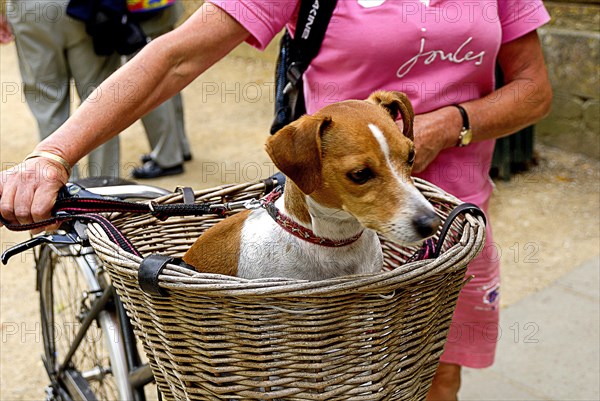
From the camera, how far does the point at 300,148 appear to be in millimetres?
1457

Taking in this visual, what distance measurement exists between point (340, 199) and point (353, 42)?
2.12 ft

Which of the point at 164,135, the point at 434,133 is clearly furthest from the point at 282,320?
the point at 164,135

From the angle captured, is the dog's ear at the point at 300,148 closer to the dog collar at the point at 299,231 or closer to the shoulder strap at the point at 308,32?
the dog collar at the point at 299,231

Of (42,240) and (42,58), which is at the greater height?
(42,240)

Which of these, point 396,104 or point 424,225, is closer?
point 424,225

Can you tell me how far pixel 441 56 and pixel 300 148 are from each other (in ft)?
2.54

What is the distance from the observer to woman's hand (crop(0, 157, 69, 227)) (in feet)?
5.62

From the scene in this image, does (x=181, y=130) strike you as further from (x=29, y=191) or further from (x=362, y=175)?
(x=362, y=175)

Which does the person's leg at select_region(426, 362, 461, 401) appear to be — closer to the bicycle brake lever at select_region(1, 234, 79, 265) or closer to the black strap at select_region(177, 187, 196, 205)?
the black strap at select_region(177, 187, 196, 205)

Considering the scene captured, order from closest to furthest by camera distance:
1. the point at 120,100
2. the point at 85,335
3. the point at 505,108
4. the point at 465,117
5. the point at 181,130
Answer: the point at 120,100
the point at 465,117
the point at 505,108
the point at 85,335
the point at 181,130

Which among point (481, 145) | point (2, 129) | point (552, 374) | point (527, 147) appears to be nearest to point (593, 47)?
point (527, 147)

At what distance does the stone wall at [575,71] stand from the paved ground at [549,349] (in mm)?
1832

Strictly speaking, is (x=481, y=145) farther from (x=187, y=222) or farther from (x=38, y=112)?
(x=38, y=112)

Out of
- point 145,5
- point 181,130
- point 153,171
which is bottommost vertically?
point 153,171
